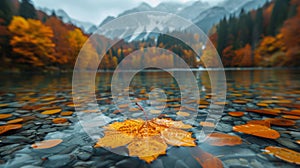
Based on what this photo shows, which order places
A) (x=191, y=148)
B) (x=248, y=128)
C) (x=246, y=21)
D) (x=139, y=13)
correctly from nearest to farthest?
1. (x=191, y=148)
2. (x=248, y=128)
3. (x=139, y=13)
4. (x=246, y=21)

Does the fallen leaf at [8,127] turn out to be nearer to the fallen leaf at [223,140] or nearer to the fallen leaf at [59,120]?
the fallen leaf at [59,120]

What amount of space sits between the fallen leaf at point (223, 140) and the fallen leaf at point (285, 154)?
14cm

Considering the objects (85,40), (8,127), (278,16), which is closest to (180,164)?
(8,127)

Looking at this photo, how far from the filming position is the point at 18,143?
2.64ft

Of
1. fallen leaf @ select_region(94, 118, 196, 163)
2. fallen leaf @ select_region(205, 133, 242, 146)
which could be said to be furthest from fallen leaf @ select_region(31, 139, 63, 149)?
fallen leaf @ select_region(205, 133, 242, 146)

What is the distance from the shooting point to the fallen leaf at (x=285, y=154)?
2.06 ft

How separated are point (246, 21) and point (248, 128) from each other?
33855mm

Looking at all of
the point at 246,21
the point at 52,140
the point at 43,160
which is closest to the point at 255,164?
the point at 43,160

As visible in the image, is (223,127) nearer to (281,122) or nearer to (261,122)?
(261,122)

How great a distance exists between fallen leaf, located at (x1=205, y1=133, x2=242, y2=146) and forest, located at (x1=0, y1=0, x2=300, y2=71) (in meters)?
1.54

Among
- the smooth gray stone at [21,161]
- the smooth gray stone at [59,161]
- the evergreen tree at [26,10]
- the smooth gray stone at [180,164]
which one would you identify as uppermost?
the evergreen tree at [26,10]

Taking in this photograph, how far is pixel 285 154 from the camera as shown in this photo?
2.20 ft

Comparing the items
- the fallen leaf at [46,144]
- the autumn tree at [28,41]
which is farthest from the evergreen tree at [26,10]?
the fallen leaf at [46,144]

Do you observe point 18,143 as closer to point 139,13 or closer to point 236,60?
point 139,13
